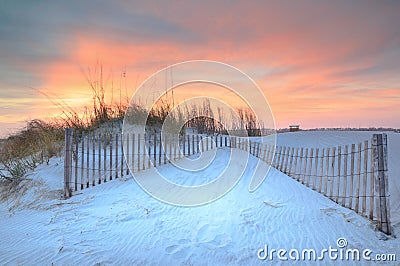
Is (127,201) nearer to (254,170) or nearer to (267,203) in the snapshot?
(267,203)

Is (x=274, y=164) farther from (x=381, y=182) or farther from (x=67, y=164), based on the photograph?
(x=67, y=164)

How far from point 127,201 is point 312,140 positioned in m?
10.8

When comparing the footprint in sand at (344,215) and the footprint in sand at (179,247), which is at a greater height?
the footprint in sand at (344,215)

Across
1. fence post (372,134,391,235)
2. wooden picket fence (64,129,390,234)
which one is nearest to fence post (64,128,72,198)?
wooden picket fence (64,129,390,234)

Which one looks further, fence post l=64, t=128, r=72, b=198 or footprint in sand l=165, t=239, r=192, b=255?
fence post l=64, t=128, r=72, b=198

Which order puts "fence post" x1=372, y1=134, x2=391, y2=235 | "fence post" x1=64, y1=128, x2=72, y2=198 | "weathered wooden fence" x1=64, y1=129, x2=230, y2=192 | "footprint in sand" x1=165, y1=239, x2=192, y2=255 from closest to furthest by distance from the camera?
"footprint in sand" x1=165, y1=239, x2=192, y2=255 → "fence post" x1=372, y1=134, x2=391, y2=235 → "fence post" x1=64, y1=128, x2=72, y2=198 → "weathered wooden fence" x1=64, y1=129, x2=230, y2=192

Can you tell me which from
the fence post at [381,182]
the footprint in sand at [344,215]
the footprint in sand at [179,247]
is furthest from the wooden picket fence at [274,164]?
the footprint in sand at [179,247]

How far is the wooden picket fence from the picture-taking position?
6.29m

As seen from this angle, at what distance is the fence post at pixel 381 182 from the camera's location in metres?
5.99

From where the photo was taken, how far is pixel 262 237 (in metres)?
5.79

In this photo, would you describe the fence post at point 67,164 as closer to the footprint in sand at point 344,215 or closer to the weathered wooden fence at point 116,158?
the weathered wooden fence at point 116,158

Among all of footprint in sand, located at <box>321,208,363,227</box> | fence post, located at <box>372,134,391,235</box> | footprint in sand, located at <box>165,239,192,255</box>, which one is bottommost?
footprint in sand, located at <box>165,239,192,255</box>

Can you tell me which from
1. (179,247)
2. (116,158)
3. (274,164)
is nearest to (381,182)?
(179,247)

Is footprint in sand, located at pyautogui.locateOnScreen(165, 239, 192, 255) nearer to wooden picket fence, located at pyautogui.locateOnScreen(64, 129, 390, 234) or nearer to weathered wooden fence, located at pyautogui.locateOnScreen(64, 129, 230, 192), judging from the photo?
wooden picket fence, located at pyautogui.locateOnScreen(64, 129, 390, 234)
